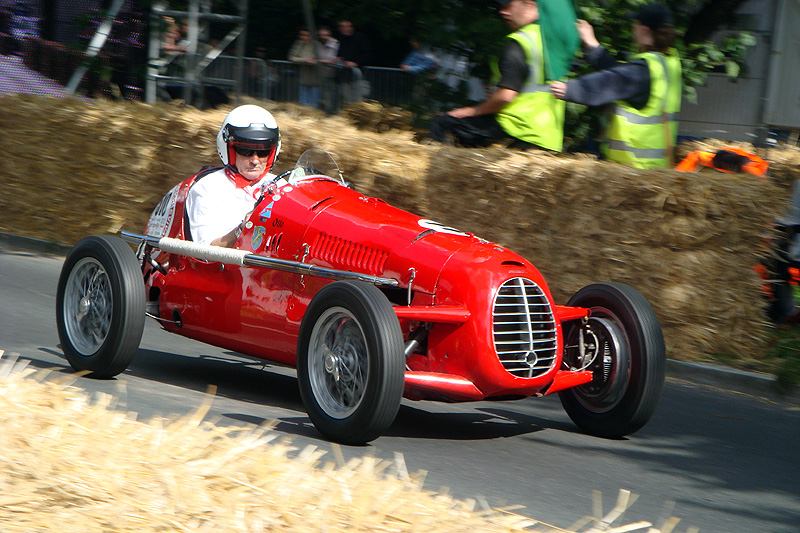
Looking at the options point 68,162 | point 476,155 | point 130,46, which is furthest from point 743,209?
point 130,46

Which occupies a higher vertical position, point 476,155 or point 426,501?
point 476,155

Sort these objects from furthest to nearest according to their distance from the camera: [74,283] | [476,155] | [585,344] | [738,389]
→ [476,155] < [738,389] < [74,283] < [585,344]

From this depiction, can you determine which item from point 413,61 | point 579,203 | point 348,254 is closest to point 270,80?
point 413,61

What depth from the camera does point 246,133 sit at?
20.1 feet

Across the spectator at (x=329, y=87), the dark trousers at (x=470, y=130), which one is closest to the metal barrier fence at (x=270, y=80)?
the spectator at (x=329, y=87)

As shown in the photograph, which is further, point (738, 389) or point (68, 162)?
point (68, 162)

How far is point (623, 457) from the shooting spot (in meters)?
4.88

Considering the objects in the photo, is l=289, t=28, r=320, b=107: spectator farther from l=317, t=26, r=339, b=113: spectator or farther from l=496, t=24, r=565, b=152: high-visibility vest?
l=496, t=24, r=565, b=152: high-visibility vest

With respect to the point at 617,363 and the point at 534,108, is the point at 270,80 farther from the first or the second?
the point at 617,363

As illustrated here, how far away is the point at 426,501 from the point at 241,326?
2502 millimetres

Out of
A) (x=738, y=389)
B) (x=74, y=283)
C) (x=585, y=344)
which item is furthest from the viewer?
(x=738, y=389)

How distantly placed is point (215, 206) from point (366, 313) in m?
1.97

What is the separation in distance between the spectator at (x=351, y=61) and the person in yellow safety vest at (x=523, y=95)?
15.4 feet

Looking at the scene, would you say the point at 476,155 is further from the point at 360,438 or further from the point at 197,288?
the point at 360,438
